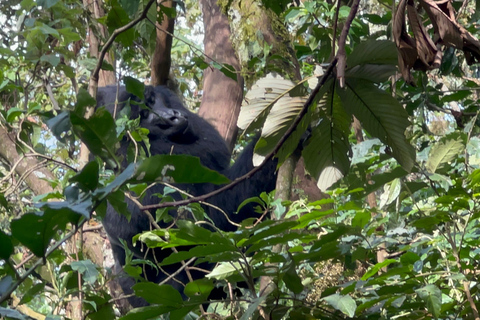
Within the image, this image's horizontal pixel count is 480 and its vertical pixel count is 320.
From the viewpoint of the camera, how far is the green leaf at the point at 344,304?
1.30 m

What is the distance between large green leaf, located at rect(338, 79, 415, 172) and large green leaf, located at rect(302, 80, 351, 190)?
0.22 ft

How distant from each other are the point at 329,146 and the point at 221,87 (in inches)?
93.1

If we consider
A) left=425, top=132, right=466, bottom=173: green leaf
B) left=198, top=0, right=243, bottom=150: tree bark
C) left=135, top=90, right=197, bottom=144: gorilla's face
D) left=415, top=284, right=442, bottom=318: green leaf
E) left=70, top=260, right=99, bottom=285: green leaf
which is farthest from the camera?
left=135, top=90, right=197, bottom=144: gorilla's face

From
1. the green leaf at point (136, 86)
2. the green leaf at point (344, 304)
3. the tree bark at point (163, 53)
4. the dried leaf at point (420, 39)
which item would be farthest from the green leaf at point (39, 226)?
the tree bark at point (163, 53)

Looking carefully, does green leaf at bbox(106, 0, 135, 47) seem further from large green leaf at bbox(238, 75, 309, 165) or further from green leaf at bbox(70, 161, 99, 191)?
green leaf at bbox(70, 161, 99, 191)

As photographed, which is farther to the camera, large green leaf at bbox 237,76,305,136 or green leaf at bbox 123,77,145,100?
green leaf at bbox 123,77,145,100

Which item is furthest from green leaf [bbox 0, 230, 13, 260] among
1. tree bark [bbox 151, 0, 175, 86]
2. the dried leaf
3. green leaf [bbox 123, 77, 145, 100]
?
tree bark [bbox 151, 0, 175, 86]

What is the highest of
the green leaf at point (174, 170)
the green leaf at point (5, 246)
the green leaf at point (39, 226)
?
the green leaf at point (174, 170)

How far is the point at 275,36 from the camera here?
121 inches

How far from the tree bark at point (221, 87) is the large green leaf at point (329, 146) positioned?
226 cm

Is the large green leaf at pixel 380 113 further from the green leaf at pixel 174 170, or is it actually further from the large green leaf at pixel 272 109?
the green leaf at pixel 174 170

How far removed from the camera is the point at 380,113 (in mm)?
1373

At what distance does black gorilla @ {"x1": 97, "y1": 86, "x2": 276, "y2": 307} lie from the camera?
351 cm

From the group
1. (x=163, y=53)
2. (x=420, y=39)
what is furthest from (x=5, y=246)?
(x=163, y=53)
